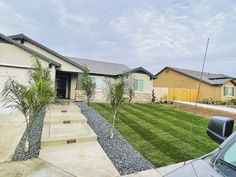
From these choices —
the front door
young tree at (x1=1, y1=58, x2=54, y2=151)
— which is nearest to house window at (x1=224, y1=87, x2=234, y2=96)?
the front door

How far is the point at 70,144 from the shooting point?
7.32 meters

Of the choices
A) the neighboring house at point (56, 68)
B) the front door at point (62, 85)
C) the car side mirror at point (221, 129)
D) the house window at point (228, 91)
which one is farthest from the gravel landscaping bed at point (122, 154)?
the house window at point (228, 91)

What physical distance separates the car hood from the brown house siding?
2595cm

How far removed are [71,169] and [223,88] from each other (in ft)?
106

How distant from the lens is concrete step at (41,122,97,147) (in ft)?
23.5

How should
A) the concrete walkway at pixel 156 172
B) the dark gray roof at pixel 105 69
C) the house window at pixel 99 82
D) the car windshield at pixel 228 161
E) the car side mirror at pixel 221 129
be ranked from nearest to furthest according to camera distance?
the car windshield at pixel 228 161, the car side mirror at pixel 221 129, the concrete walkway at pixel 156 172, the house window at pixel 99 82, the dark gray roof at pixel 105 69

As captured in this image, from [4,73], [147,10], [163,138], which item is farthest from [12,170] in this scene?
[147,10]

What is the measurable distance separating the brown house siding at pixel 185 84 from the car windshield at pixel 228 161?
2572cm

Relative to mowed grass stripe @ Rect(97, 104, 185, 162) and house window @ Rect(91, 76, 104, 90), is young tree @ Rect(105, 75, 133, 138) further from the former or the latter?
house window @ Rect(91, 76, 104, 90)

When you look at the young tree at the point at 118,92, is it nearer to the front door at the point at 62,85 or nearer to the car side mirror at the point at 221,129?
the car side mirror at the point at 221,129

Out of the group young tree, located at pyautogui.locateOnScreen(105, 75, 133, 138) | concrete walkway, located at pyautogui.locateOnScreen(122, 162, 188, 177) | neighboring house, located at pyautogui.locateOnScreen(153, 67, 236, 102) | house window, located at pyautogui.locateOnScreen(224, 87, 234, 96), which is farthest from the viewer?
house window, located at pyautogui.locateOnScreen(224, 87, 234, 96)

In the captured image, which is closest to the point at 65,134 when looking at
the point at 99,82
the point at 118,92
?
the point at 118,92

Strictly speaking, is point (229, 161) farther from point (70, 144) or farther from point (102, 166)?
point (70, 144)

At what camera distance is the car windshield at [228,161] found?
2023 mm
